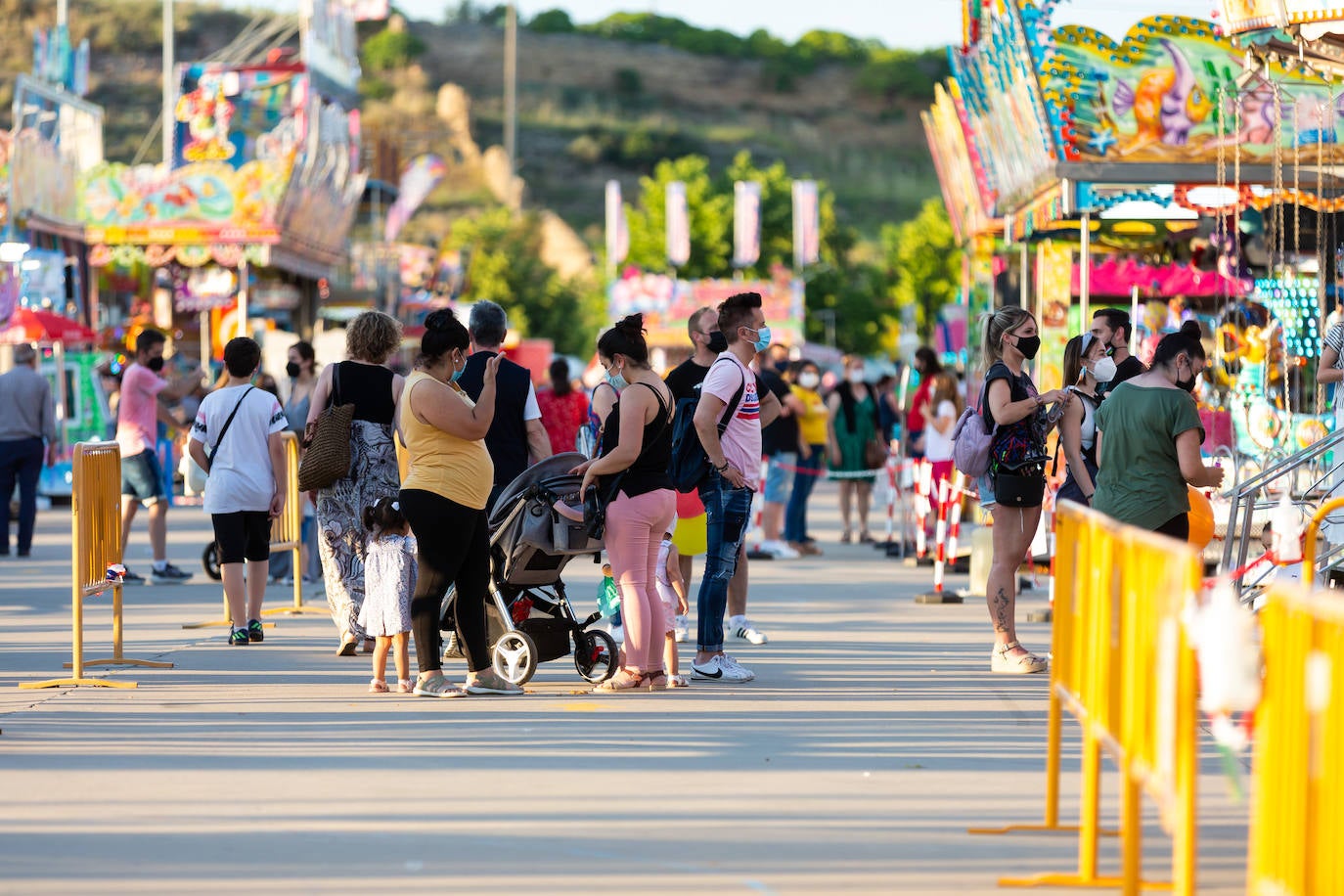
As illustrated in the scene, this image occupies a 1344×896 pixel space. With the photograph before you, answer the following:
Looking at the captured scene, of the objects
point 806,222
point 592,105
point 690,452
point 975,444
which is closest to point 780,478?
point 975,444

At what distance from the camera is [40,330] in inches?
905

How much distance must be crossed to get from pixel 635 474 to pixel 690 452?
64 cm

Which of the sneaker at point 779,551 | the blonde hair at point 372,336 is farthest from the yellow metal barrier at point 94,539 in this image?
the sneaker at point 779,551

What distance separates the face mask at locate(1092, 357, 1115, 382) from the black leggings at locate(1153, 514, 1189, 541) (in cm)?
214

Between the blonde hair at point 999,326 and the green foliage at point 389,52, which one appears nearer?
the blonde hair at point 999,326

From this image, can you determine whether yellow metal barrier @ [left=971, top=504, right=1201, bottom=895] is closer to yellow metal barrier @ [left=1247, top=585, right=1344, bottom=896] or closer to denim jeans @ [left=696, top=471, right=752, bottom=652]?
yellow metal barrier @ [left=1247, top=585, right=1344, bottom=896]

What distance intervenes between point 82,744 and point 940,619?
251 inches

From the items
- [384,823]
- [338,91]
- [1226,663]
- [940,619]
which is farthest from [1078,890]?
[338,91]

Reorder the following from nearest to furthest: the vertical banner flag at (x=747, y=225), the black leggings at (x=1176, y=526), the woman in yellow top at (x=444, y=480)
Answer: the black leggings at (x=1176, y=526)
the woman in yellow top at (x=444, y=480)
the vertical banner flag at (x=747, y=225)

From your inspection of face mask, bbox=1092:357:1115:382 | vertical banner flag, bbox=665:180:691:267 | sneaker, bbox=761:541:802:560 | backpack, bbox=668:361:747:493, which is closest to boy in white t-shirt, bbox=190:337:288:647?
backpack, bbox=668:361:747:493

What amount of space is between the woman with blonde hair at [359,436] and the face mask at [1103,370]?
3.74 m

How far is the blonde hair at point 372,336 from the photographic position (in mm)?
9625

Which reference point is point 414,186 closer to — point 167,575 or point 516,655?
point 167,575

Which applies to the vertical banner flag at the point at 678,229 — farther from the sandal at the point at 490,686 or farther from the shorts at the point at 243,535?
the sandal at the point at 490,686
